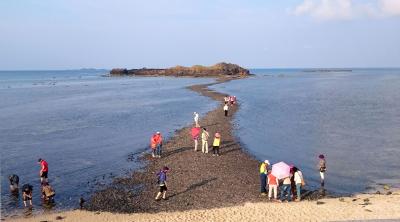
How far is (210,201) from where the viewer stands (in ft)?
62.8

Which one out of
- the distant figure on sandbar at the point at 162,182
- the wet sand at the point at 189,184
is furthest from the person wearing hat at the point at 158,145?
the distant figure on sandbar at the point at 162,182

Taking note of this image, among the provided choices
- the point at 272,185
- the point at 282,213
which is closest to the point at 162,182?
the point at 272,185

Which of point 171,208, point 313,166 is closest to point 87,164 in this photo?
point 171,208

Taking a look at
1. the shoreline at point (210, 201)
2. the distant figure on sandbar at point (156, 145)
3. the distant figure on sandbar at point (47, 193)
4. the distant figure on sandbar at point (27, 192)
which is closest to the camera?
the shoreline at point (210, 201)

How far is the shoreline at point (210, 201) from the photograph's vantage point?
1691cm

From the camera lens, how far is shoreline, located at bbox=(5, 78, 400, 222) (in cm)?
1691

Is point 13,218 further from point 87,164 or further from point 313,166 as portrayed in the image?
point 313,166

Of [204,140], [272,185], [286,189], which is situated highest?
[204,140]

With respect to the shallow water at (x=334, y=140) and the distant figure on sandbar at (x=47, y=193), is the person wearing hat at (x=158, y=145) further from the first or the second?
the distant figure on sandbar at (x=47, y=193)

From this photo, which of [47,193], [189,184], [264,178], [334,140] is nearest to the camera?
[47,193]

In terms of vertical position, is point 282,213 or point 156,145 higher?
point 156,145

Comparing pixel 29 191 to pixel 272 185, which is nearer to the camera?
pixel 29 191

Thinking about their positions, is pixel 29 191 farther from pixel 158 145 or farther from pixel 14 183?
pixel 158 145

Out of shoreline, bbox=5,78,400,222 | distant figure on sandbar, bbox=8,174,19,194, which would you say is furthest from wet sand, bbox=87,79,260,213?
distant figure on sandbar, bbox=8,174,19,194
